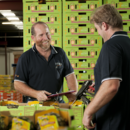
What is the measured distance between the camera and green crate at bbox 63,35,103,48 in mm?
3670

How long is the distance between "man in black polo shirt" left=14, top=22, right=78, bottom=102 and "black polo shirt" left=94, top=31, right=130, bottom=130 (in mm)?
735

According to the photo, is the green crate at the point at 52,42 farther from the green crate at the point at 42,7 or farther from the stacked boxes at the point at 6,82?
the stacked boxes at the point at 6,82

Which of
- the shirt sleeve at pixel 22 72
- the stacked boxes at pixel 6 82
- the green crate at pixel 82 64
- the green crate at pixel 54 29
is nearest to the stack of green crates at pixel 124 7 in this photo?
the green crate at pixel 82 64

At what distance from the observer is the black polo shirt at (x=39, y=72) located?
216cm

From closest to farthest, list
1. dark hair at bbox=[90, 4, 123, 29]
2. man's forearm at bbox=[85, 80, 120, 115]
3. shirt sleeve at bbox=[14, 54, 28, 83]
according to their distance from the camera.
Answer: man's forearm at bbox=[85, 80, 120, 115]
dark hair at bbox=[90, 4, 123, 29]
shirt sleeve at bbox=[14, 54, 28, 83]

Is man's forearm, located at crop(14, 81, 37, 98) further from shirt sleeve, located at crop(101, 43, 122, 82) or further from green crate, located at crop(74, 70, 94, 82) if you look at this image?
green crate, located at crop(74, 70, 94, 82)

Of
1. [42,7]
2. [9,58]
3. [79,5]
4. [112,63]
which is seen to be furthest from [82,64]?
[9,58]

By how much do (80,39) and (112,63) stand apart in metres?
2.46

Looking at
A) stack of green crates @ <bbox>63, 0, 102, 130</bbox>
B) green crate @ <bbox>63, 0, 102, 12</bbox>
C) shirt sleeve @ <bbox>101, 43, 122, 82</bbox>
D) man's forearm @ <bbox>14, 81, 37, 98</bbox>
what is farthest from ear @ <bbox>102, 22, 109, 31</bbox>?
green crate @ <bbox>63, 0, 102, 12</bbox>

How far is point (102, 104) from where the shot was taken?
4.16ft

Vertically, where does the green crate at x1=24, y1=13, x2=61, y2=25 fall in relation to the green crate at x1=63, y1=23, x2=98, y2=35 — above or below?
above

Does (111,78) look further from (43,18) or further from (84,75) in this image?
(43,18)

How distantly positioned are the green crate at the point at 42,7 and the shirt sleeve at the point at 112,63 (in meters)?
2.56

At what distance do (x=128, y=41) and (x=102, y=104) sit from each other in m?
0.47
